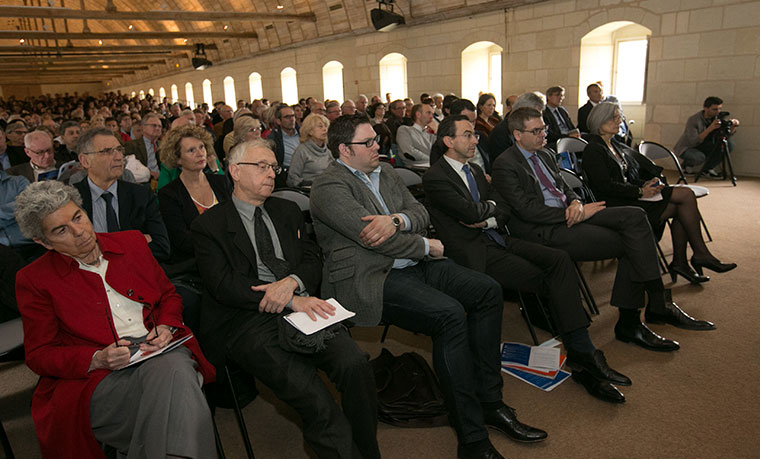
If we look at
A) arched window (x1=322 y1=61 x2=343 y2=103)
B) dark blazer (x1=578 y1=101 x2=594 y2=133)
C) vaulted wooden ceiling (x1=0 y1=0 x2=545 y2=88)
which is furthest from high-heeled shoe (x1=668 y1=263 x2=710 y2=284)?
arched window (x1=322 y1=61 x2=343 y2=103)

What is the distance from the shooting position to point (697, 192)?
397 centimetres

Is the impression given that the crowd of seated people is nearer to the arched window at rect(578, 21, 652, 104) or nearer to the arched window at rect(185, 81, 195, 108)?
the arched window at rect(578, 21, 652, 104)

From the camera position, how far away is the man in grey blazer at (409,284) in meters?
2.19

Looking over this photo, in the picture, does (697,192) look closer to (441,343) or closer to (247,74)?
(441,343)

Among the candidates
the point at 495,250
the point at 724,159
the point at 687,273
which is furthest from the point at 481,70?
the point at 495,250

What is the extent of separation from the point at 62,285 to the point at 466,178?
2.21 metres

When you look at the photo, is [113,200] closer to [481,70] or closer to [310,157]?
[310,157]

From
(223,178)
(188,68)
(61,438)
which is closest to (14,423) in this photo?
(61,438)

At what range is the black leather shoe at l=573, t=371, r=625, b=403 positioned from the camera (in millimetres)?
2498

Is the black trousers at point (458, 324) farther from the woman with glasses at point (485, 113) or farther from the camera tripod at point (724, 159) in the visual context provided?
the camera tripod at point (724, 159)

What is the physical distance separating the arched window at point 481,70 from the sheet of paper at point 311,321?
1134cm

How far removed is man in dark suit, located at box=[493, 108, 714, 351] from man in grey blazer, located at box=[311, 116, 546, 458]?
0.87 metres

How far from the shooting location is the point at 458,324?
87.8 inches

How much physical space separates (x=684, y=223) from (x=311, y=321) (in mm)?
3276
